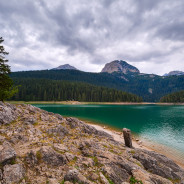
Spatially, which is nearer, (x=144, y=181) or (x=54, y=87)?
(x=144, y=181)

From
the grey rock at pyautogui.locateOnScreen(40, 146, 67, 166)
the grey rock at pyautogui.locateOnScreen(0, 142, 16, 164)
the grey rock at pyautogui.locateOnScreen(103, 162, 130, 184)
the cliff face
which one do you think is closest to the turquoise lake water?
the cliff face

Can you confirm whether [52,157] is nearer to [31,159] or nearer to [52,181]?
[31,159]

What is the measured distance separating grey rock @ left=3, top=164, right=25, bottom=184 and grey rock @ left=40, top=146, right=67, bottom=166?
197 cm

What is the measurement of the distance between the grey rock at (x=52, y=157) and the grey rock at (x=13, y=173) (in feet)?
6.47

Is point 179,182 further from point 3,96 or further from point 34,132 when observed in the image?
point 3,96

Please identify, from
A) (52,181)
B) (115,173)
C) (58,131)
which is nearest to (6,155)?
(52,181)

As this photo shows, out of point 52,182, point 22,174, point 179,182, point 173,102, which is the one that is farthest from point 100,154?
point 173,102

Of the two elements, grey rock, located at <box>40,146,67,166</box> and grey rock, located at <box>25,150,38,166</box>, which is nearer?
grey rock, located at <box>25,150,38,166</box>

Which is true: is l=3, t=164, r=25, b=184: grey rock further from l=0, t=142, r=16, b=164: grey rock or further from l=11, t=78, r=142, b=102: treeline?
l=11, t=78, r=142, b=102: treeline

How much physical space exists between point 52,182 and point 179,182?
518 inches

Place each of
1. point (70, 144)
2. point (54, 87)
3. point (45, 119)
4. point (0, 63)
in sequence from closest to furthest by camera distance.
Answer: point (70, 144) → point (45, 119) → point (0, 63) → point (54, 87)

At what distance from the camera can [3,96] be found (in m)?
21.5

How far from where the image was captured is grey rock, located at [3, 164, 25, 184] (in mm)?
7352

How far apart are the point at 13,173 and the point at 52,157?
3220mm
